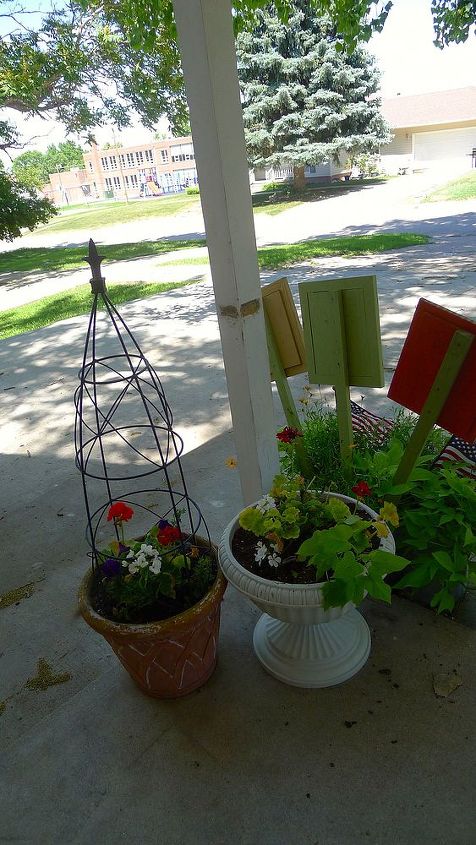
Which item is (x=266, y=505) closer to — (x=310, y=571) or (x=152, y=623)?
(x=310, y=571)

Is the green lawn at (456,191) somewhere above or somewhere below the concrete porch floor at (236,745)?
above

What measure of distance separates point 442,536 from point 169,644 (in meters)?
0.88

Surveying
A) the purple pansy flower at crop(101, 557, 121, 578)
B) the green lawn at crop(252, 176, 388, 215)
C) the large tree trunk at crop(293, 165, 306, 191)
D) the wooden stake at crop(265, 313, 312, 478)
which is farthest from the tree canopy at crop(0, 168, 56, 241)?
the purple pansy flower at crop(101, 557, 121, 578)

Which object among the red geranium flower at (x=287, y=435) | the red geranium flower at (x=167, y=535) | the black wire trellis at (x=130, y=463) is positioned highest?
the red geranium flower at (x=287, y=435)

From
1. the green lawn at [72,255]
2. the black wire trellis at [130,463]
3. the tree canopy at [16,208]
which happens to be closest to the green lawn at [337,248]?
the green lawn at [72,255]

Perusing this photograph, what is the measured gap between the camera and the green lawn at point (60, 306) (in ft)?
24.0

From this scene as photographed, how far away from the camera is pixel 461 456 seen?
→ 6.20 feet

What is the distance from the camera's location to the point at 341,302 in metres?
1.67

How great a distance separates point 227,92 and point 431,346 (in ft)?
2.91

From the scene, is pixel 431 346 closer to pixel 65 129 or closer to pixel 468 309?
pixel 468 309

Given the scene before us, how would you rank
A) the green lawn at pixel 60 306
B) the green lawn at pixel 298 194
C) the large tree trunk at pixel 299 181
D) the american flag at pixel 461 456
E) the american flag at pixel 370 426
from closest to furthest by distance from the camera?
the american flag at pixel 461 456 → the american flag at pixel 370 426 → the green lawn at pixel 60 306 → the green lawn at pixel 298 194 → the large tree trunk at pixel 299 181

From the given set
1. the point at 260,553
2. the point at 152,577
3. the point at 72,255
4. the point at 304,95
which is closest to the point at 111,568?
the point at 152,577

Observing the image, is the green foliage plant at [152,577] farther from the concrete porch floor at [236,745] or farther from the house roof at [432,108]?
the house roof at [432,108]

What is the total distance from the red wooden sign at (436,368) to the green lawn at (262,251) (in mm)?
7489
